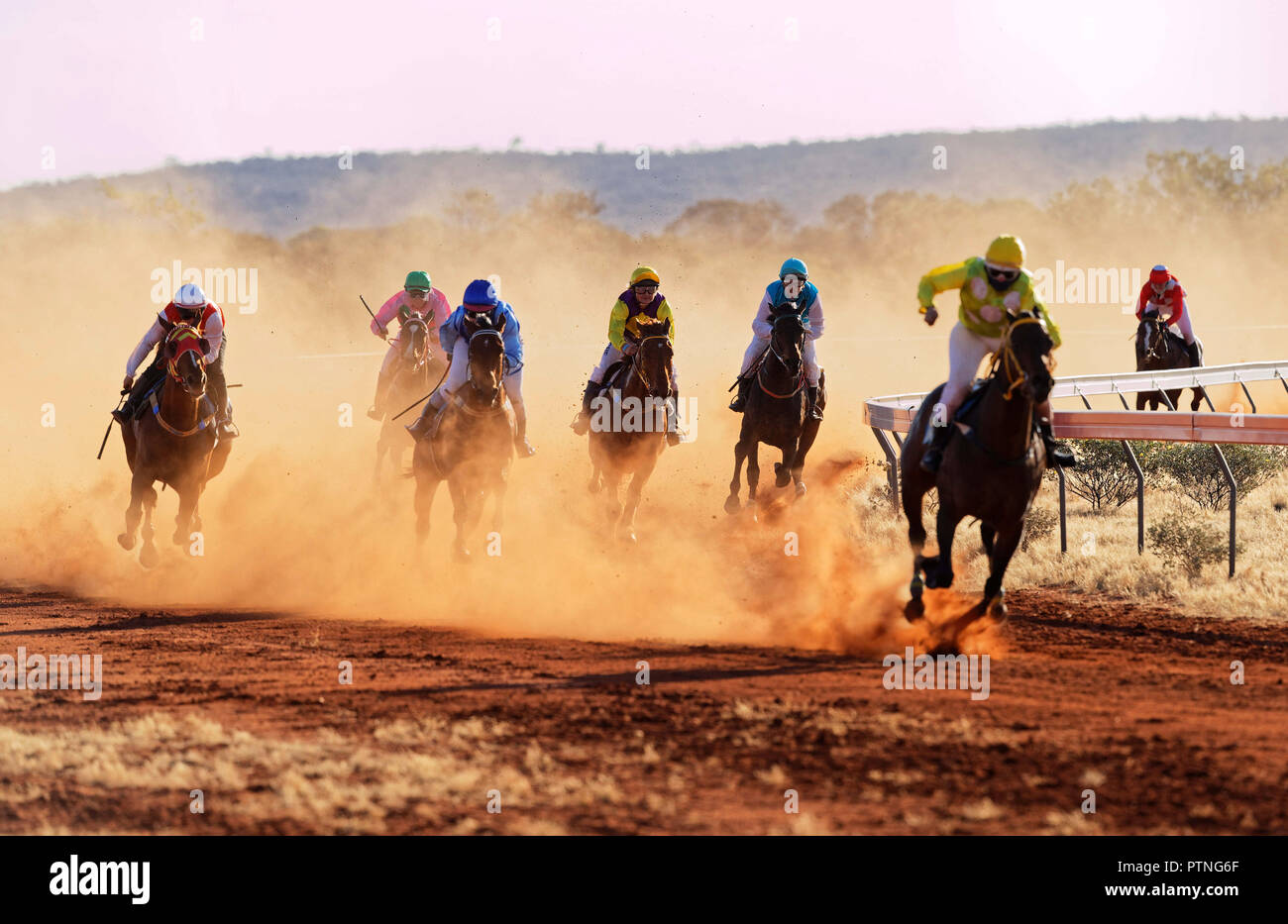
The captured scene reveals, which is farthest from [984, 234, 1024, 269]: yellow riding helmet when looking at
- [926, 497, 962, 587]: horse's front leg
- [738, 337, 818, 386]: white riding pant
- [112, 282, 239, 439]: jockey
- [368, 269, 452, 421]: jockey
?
[368, 269, 452, 421]: jockey

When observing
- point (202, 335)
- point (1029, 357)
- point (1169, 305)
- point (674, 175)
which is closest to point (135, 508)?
point (202, 335)

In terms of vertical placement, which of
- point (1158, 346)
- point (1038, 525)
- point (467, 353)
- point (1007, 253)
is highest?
point (1158, 346)

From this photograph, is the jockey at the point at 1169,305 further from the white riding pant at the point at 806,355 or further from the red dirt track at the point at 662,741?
the red dirt track at the point at 662,741

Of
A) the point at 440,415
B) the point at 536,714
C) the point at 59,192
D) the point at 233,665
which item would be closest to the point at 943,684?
the point at 536,714

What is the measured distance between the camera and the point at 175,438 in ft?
49.2

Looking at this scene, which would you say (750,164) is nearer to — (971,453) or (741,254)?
(741,254)

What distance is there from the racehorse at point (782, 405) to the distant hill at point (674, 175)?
4024 inches

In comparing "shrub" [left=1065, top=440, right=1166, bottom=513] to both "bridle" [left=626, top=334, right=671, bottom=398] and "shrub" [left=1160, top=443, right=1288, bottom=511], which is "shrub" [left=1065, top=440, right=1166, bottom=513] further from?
"bridle" [left=626, top=334, right=671, bottom=398]

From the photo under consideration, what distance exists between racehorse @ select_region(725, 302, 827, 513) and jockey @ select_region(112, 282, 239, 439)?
5.77 metres

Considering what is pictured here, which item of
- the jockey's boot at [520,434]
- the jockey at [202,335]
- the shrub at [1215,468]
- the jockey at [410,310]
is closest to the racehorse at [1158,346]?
the shrub at [1215,468]

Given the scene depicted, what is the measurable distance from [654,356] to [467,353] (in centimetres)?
211

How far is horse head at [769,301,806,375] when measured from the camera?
16.0 m

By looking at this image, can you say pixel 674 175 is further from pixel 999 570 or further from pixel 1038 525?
pixel 999 570

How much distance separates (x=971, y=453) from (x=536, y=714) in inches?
148
